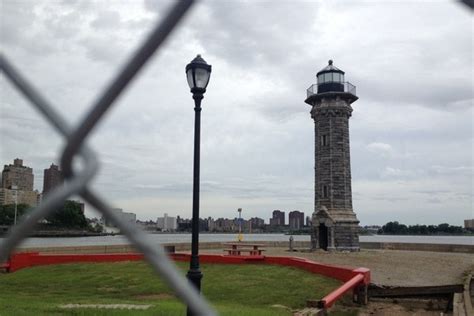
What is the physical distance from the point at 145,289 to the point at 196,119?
7.53 meters

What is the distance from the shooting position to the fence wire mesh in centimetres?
100

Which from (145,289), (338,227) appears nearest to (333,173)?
(338,227)

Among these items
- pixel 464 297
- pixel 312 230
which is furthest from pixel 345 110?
pixel 464 297

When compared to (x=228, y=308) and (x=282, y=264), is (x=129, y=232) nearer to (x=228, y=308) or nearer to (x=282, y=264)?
(x=228, y=308)

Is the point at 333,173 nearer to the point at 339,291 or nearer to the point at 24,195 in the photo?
the point at 24,195

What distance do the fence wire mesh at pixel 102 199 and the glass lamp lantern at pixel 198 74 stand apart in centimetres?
627

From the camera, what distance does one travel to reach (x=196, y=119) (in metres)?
7.80

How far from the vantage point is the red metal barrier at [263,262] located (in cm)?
1199

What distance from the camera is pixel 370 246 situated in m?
39.8

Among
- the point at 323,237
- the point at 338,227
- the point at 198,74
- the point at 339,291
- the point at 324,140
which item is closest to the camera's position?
the point at 198,74

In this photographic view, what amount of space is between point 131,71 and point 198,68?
6582 millimetres

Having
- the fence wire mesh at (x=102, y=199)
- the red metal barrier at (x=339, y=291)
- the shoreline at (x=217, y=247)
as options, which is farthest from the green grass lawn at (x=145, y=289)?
the shoreline at (x=217, y=247)

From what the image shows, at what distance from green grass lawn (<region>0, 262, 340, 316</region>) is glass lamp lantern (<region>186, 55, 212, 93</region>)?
411cm

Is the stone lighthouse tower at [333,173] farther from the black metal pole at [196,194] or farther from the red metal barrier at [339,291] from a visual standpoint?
the black metal pole at [196,194]
